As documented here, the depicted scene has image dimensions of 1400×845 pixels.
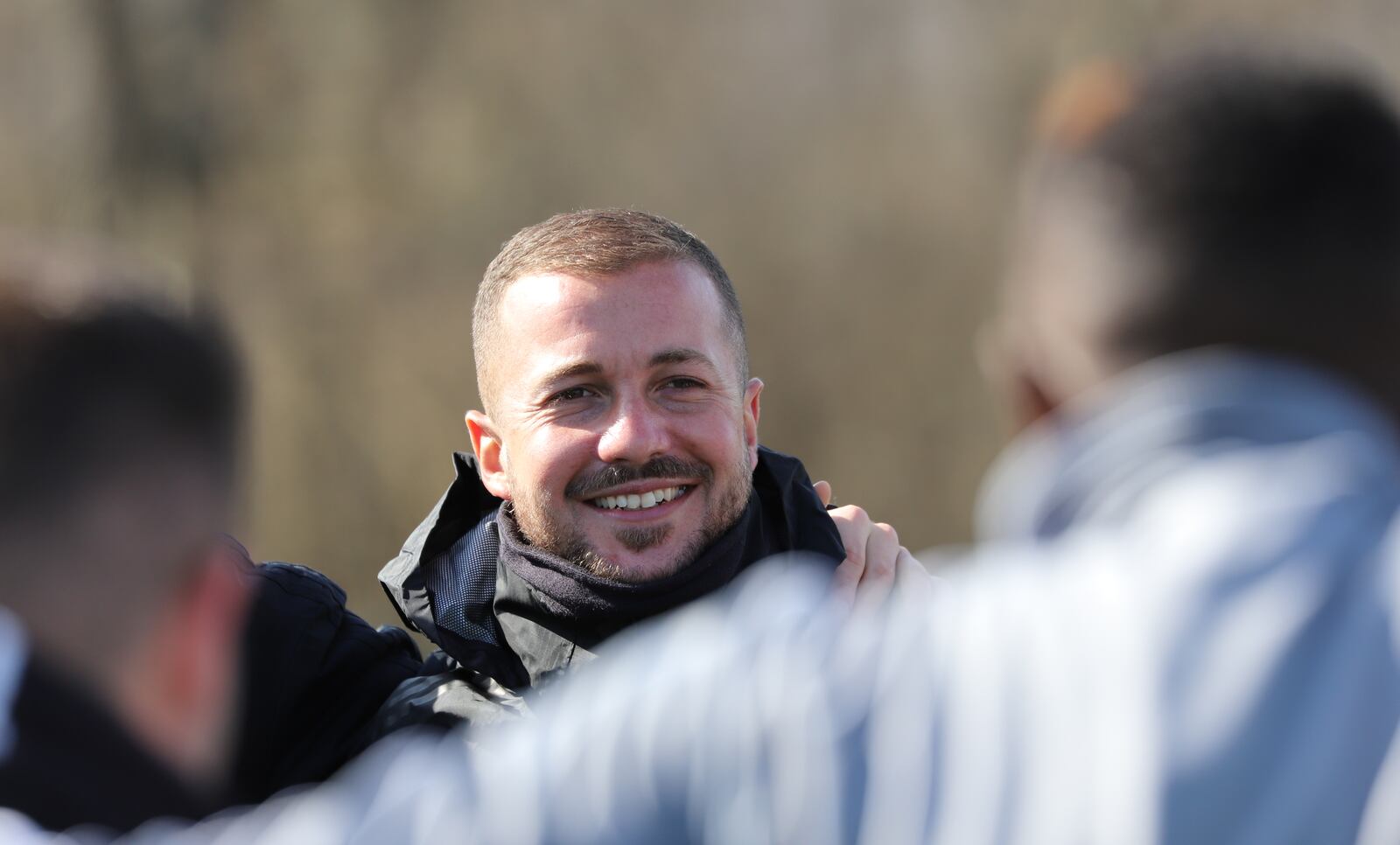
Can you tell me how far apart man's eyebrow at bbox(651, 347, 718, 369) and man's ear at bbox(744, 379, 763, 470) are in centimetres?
15

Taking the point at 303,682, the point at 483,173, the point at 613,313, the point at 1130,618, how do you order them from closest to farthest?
the point at 1130,618 < the point at 303,682 < the point at 613,313 < the point at 483,173

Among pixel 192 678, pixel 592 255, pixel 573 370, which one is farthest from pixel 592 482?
pixel 192 678

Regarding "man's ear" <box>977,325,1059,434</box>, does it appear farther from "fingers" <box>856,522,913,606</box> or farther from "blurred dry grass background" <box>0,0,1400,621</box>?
"blurred dry grass background" <box>0,0,1400,621</box>

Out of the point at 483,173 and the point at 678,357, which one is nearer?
the point at 678,357

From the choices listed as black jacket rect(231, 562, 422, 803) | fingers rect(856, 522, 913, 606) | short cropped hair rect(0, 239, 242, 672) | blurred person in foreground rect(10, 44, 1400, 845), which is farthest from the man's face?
blurred person in foreground rect(10, 44, 1400, 845)

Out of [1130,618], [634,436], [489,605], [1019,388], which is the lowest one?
[489,605]

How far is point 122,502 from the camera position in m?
1.21

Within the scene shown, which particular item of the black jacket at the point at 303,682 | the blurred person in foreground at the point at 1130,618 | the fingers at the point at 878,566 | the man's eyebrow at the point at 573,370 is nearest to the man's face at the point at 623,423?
the man's eyebrow at the point at 573,370

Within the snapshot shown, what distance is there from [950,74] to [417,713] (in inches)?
275

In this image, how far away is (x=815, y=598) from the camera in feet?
3.93

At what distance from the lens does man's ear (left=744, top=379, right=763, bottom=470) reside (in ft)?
8.62

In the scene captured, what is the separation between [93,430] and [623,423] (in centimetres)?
128

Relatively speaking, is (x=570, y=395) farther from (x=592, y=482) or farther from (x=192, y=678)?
(x=192, y=678)

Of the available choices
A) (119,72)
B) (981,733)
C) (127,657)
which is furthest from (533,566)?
(119,72)
